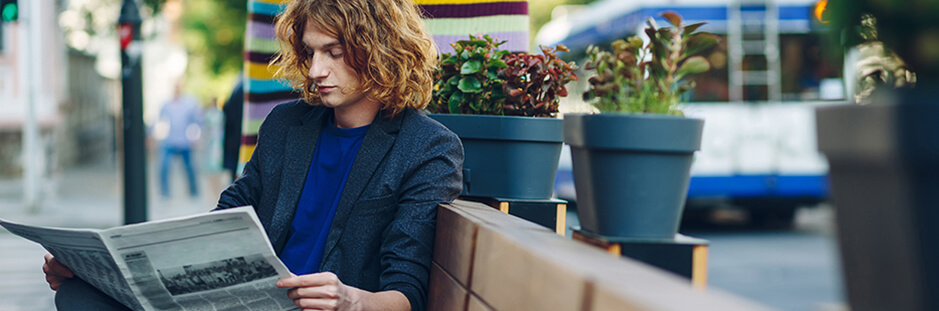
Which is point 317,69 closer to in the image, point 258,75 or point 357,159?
point 357,159

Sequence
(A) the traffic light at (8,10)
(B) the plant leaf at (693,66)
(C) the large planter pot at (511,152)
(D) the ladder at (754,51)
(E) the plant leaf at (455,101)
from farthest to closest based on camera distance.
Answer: (D) the ladder at (754,51)
(A) the traffic light at (8,10)
(E) the plant leaf at (455,101)
(C) the large planter pot at (511,152)
(B) the plant leaf at (693,66)

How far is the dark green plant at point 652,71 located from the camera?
74.6 inches

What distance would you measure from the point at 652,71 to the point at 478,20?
1.49 meters

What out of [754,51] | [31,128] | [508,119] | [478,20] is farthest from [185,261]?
[754,51]

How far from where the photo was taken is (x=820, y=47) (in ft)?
3.46

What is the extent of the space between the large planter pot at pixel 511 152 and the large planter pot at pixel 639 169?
72 cm

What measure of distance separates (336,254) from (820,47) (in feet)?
4.42

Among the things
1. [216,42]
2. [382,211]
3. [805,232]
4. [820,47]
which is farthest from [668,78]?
[216,42]

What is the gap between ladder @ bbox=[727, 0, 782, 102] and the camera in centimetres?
1147

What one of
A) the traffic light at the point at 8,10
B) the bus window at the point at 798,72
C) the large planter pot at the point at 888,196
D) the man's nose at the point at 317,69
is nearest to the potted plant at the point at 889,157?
the large planter pot at the point at 888,196

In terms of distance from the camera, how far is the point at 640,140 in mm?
1827

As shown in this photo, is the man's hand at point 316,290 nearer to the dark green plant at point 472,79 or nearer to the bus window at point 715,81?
the dark green plant at point 472,79

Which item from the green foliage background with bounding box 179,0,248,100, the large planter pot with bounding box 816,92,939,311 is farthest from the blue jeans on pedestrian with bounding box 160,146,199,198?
the large planter pot with bounding box 816,92,939,311

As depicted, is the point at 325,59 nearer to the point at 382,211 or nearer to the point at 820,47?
the point at 382,211
